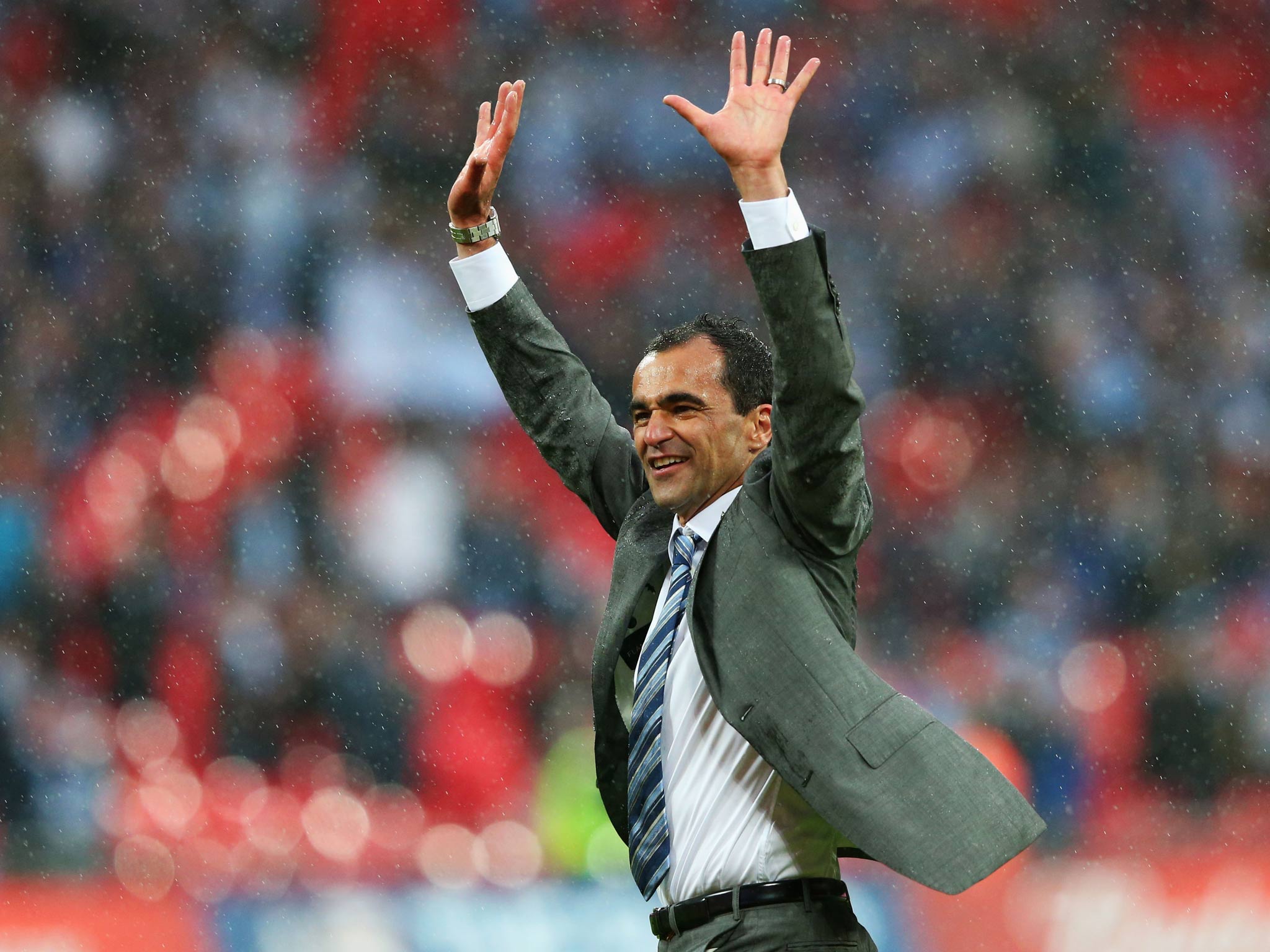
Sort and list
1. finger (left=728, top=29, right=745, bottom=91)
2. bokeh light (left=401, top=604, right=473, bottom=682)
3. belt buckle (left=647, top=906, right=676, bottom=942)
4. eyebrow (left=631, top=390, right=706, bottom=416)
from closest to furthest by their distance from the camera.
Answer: finger (left=728, top=29, right=745, bottom=91) < belt buckle (left=647, top=906, right=676, bottom=942) < eyebrow (left=631, top=390, right=706, bottom=416) < bokeh light (left=401, top=604, right=473, bottom=682)

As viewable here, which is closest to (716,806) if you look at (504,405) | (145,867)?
(145,867)

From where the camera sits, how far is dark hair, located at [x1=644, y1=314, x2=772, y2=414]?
2078 mm

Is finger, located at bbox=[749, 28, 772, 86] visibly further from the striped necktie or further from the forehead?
the striped necktie

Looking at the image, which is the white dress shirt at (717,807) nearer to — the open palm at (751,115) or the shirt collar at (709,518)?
the shirt collar at (709,518)

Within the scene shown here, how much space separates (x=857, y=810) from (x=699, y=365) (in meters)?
0.69

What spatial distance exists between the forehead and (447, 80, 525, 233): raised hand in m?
0.42

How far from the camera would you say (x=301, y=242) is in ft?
20.9

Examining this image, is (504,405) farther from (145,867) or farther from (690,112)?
(690,112)

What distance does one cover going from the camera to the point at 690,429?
2.04 m

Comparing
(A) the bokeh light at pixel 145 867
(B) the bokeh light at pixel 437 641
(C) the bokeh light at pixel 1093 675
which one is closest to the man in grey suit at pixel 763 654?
(A) the bokeh light at pixel 145 867

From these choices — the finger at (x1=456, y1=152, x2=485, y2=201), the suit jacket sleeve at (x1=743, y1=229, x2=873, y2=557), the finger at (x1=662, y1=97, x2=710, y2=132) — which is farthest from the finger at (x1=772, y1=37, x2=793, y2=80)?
the finger at (x1=456, y1=152, x2=485, y2=201)

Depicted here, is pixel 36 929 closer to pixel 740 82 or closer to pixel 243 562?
pixel 243 562

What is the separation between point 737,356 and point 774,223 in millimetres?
387

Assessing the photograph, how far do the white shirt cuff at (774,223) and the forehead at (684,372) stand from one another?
1.15 ft
